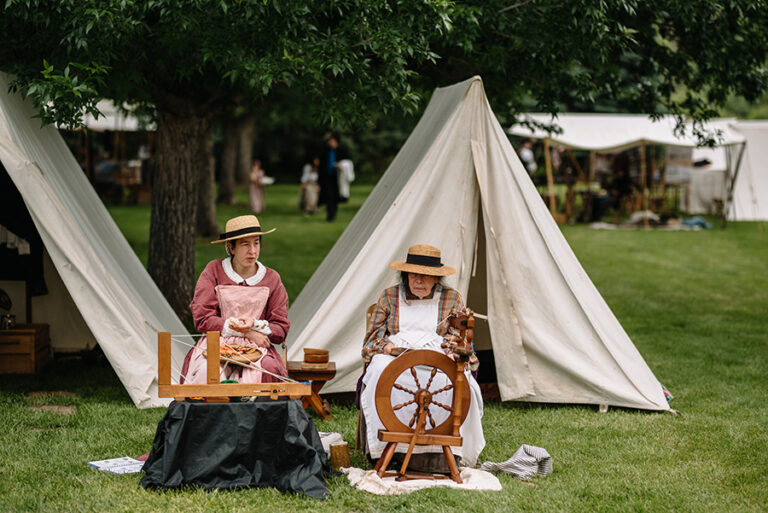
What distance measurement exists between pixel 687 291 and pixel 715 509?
8248 millimetres

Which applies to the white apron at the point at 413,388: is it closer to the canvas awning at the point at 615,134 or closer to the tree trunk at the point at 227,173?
the canvas awning at the point at 615,134

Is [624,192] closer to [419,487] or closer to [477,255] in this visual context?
[477,255]

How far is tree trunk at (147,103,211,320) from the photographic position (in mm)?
8508

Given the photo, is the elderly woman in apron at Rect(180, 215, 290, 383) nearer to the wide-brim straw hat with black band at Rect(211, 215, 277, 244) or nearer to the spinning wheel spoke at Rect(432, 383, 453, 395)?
the wide-brim straw hat with black band at Rect(211, 215, 277, 244)

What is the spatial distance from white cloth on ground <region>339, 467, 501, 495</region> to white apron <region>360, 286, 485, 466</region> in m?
0.14

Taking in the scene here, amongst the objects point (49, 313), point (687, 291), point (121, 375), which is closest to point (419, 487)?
point (121, 375)

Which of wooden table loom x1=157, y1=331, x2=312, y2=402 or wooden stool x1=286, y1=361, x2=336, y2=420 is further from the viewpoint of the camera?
wooden stool x1=286, y1=361, x2=336, y2=420

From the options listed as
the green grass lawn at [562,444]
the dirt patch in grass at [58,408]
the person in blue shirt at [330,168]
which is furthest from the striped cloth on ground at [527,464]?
the person in blue shirt at [330,168]

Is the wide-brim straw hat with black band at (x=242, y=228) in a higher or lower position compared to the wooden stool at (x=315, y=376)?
higher

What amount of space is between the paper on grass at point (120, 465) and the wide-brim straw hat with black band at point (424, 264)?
173cm

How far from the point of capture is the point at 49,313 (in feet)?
24.3

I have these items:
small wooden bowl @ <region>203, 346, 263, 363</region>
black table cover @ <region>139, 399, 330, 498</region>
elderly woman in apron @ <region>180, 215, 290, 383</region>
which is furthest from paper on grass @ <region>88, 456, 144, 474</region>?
small wooden bowl @ <region>203, 346, 263, 363</region>

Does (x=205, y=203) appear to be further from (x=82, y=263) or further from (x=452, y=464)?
(x=452, y=464)

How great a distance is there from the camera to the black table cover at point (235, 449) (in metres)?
4.28
